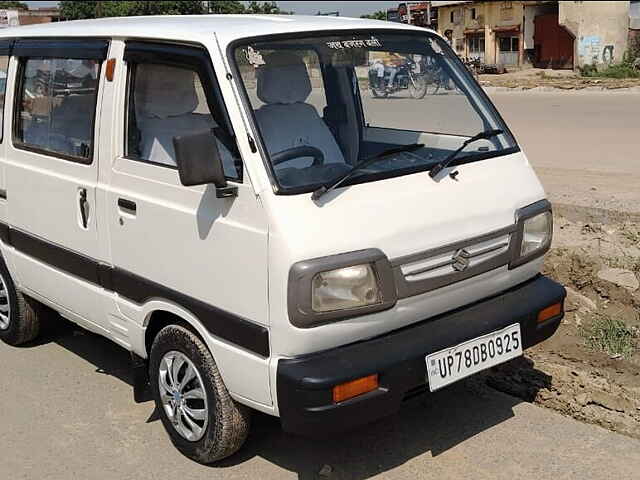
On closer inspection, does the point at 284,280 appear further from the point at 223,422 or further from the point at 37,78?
the point at 37,78

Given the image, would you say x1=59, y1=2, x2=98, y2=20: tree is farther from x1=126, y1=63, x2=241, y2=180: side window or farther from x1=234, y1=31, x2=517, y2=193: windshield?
x1=126, y1=63, x2=241, y2=180: side window

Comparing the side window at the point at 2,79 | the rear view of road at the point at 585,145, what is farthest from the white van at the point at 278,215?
the rear view of road at the point at 585,145

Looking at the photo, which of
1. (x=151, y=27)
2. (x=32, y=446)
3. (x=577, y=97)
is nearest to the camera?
(x=151, y=27)

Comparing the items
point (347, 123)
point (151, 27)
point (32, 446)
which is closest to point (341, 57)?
point (347, 123)

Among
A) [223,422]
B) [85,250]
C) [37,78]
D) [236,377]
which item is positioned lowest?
[223,422]

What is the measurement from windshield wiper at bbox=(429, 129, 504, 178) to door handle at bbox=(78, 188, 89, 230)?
181cm

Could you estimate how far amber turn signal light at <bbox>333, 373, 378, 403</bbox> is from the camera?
10.2 feet

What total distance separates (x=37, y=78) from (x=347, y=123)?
1.89 meters

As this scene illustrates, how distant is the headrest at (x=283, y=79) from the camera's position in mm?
3680

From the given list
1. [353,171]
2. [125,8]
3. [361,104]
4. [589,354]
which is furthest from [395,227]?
[125,8]

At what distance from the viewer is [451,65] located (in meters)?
4.32

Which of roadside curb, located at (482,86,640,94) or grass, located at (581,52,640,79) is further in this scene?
grass, located at (581,52,640,79)

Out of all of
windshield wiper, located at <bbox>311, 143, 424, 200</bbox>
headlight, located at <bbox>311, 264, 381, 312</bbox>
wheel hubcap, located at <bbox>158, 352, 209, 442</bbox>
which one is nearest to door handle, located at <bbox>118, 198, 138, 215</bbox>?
wheel hubcap, located at <bbox>158, 352, 209, 442</bbox>

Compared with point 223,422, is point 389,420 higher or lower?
lower
